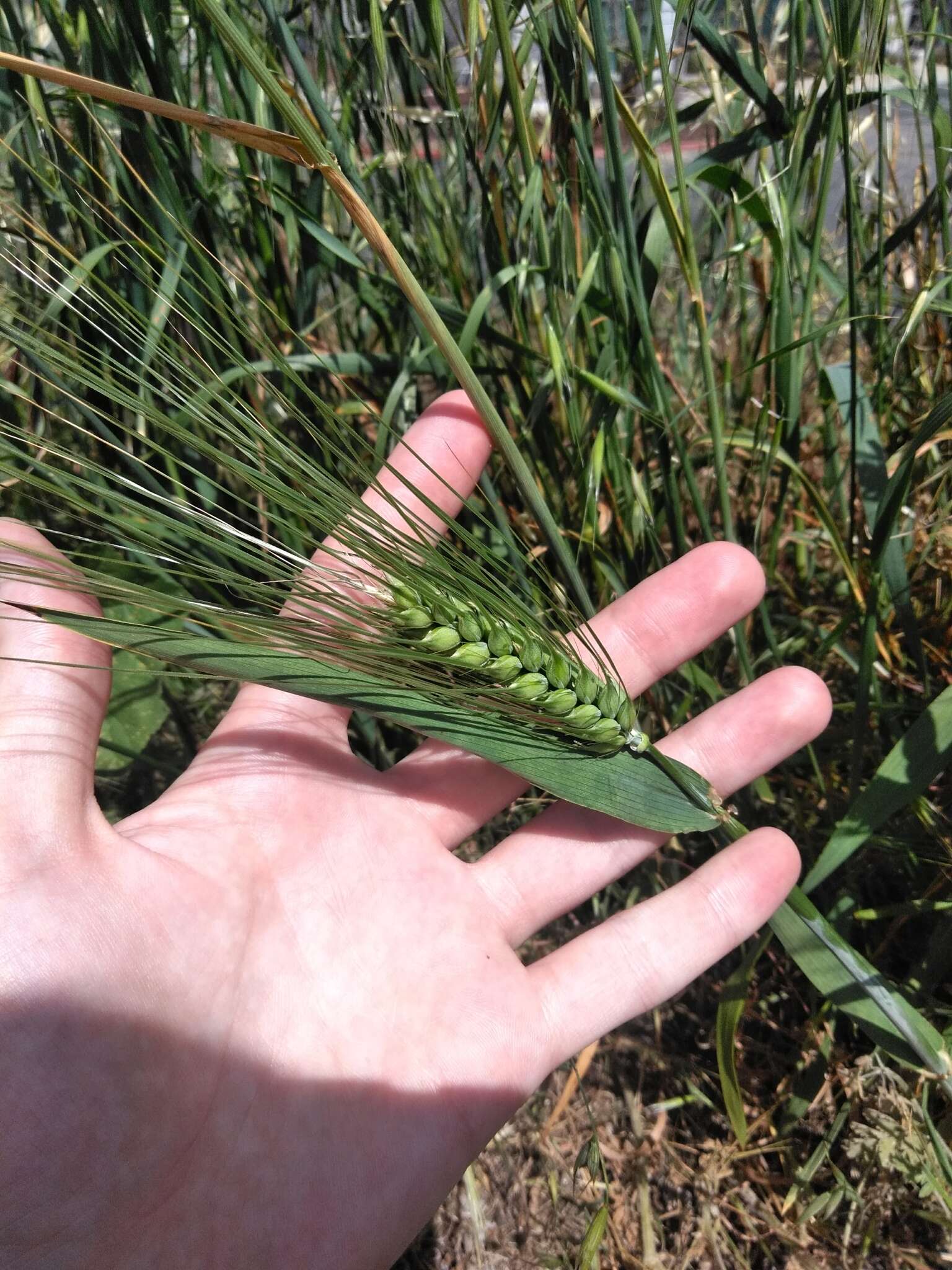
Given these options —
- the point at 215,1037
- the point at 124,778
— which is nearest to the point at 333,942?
the point at 215,1037

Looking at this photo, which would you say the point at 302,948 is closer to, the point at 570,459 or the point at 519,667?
the point at 519,667

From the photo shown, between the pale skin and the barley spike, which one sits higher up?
the barley spike

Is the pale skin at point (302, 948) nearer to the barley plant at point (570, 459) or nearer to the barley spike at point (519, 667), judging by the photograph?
the barley plant at point (570, 459)

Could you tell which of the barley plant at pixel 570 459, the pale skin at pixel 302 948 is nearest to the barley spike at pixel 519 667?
the barley plant at pixel 570 459

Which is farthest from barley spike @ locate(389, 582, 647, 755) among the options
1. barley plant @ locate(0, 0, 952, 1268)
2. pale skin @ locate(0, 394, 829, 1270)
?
pale skin @ locate(0, 394, 829, 1270)

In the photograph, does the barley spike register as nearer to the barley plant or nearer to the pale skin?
the barley plant
